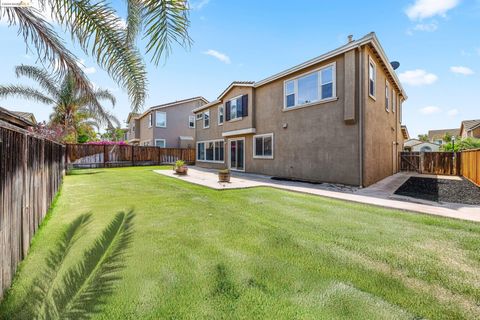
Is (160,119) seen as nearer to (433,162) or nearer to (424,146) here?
(433,162)

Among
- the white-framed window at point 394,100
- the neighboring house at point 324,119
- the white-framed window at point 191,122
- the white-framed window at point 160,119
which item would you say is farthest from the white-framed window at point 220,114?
the white-framed window at point 394,100

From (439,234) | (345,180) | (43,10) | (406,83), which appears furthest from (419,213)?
(406,83)

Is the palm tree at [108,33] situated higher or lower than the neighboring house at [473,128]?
lower

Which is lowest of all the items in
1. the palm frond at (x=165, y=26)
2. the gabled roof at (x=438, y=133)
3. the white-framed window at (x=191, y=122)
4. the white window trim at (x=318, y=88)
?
the palm frond at (x=165, y=26)

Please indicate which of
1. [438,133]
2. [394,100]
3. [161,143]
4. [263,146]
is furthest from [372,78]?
[438,133]

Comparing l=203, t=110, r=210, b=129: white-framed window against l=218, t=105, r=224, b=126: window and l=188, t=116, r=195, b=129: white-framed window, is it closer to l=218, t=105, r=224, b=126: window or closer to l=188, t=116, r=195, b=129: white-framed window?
l=218, t=105, r=224, b=126: window

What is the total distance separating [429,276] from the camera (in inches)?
111

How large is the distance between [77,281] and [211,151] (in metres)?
17.5

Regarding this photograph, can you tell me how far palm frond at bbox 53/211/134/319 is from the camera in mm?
2131

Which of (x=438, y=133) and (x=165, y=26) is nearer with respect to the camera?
(x=165, y=26)

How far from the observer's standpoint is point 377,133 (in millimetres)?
11234

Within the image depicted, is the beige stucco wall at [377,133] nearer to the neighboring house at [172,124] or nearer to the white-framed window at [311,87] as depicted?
the white-framed window at [311,87]

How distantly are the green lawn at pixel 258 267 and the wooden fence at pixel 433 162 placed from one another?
1475 cm

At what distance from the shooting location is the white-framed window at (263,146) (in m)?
13.5
